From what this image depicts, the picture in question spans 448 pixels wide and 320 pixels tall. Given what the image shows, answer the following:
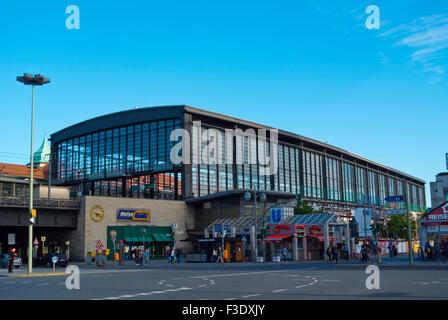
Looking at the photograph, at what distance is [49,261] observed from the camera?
151ft

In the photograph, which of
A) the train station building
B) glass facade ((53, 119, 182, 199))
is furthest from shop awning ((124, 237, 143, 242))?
glass facade ((53, 119, 182, 199))

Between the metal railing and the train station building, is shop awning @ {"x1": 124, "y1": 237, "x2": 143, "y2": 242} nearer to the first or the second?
the train station building

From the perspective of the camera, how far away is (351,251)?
58594 mm

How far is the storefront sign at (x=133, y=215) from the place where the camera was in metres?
61.6

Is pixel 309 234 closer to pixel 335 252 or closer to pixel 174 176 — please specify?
pixel 335 252

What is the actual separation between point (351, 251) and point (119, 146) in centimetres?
4236

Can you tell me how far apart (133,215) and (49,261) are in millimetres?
17513

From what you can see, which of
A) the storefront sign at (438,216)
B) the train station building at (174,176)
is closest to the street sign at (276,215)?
the train station building at (174,176)

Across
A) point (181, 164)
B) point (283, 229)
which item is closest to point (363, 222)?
point (283, 229)

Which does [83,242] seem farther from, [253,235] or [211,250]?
[253,235]

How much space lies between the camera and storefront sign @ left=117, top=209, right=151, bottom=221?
202 ft

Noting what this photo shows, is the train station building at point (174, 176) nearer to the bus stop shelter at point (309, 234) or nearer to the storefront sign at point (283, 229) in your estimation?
the storefront sign at point (283, 229)

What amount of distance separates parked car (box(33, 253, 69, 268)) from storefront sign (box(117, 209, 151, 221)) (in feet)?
46.6
